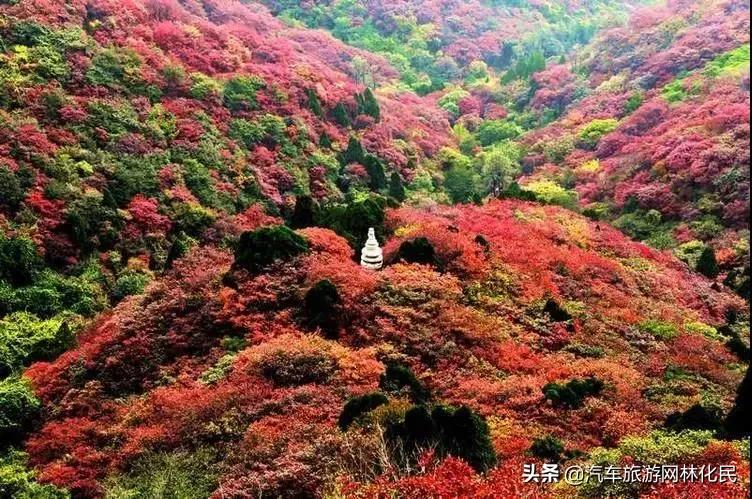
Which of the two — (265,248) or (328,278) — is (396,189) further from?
(328,278)

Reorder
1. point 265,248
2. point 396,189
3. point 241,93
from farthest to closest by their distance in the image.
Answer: point 396,189 < point 241,93 < point 265,248

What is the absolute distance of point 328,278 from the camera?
16.5 m

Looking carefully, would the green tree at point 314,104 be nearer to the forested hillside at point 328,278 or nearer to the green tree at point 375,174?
the forested hillside at point 328,278

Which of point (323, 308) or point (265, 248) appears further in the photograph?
point (265, 248)

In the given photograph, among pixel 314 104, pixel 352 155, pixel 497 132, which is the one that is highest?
pixel 314 104

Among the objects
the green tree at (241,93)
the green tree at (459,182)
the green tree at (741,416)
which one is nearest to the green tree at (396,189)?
the green tree at (459,182)

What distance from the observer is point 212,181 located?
29.7 m

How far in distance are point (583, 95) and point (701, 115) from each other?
19.7 metres

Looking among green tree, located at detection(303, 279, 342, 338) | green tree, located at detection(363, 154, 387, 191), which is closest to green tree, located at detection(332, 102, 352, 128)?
green tree, located at detection(363, 154, 387, 191)

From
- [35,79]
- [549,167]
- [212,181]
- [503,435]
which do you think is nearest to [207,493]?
[503,435]

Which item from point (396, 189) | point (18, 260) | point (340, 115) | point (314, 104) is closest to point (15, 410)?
point (18, 260)

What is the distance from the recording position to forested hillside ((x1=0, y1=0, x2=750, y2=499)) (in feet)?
35.7

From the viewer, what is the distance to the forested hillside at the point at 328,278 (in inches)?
428

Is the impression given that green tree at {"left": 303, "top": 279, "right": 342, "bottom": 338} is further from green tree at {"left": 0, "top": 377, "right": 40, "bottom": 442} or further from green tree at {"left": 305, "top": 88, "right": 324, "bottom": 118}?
green tree at {"left": 305, "top": 88, "right": 324, "bottom": 118}
